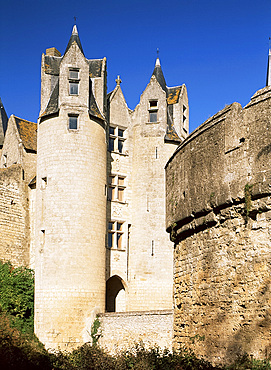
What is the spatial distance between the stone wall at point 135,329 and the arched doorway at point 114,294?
4073 millimetres

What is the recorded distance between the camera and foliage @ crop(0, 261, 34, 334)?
23.5 metres

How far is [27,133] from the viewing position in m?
30.2

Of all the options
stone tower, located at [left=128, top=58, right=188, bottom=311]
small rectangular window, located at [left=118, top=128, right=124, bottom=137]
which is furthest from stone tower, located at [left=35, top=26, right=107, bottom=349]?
stone tower, located at [left=128, top=58, right=188, bottom=311]

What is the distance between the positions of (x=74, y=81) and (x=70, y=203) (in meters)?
5.45

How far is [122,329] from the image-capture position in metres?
21.0

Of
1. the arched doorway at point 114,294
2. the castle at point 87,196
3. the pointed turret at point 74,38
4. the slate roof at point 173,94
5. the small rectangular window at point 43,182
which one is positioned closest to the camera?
the castle at point 87,196

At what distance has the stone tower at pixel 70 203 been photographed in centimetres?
2231

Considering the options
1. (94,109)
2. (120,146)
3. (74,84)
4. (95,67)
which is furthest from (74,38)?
(120,146)

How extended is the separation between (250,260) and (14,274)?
20540mm

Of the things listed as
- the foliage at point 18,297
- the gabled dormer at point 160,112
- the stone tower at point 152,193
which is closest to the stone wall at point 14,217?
the foliage at point 18,297

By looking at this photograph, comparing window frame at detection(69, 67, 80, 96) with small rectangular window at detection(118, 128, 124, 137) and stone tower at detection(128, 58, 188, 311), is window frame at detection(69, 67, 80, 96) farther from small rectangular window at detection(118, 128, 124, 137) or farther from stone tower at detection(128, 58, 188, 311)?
stone tower at detection(128, 58, 188, 311)

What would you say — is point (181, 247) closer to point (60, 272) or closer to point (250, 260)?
point (250, 260)

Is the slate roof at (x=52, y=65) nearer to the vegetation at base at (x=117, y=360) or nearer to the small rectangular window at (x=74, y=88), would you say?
the small rectangular window at (x=74, y=88)

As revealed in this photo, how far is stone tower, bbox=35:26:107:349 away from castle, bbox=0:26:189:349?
0.04 meters
